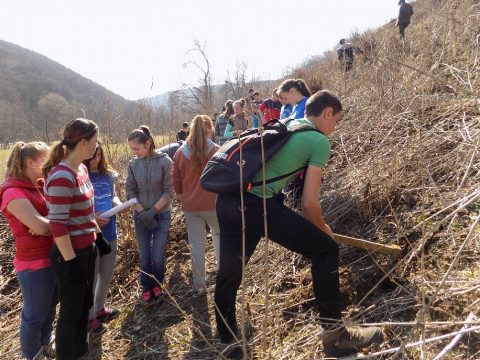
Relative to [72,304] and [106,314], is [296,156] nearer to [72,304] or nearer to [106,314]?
[72,304]

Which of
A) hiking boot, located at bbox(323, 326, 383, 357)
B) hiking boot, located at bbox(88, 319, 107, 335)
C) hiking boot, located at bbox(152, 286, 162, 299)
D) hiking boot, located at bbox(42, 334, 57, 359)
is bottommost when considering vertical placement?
hiking boot, located at bbox(88, 319, 107, 335)

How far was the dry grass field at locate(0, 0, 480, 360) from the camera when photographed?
1933 mm

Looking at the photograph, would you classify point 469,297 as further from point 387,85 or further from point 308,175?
point 387,85

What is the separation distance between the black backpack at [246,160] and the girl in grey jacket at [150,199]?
1424mm

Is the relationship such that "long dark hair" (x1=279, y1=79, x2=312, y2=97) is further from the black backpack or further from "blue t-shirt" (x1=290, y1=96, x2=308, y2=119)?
the black backpack

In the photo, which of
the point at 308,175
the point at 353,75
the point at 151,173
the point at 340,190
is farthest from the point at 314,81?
the point at 308,175

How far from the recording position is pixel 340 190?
3467mm

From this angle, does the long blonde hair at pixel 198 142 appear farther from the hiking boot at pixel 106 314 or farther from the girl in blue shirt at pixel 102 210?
the hiking boot at pixel 106 314

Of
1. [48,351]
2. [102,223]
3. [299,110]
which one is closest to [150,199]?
[102,223]

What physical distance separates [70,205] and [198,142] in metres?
1.30

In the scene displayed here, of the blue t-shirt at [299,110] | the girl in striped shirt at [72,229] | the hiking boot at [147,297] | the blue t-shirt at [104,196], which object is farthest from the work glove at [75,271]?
the blue t-shirt at [299,110]

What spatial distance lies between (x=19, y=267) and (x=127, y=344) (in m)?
1.14

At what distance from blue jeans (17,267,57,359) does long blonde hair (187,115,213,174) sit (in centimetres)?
146

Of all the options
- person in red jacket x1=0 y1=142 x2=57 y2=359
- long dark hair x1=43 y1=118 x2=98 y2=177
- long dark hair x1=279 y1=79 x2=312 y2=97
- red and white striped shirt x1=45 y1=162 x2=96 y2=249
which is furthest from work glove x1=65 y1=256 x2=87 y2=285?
long dark hair x1=279 y1=79 x2=312 y2=97
